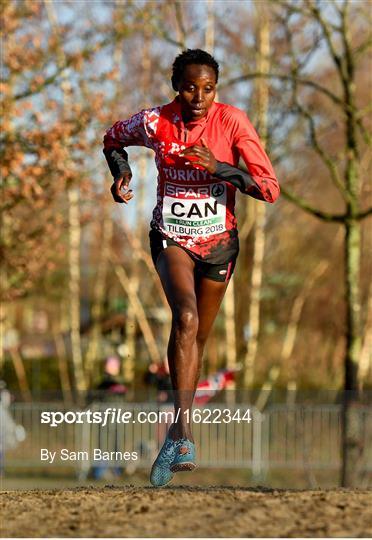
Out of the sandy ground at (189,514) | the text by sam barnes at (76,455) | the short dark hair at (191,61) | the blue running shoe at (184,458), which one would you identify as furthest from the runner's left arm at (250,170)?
the text by sam barnes at (76,455)

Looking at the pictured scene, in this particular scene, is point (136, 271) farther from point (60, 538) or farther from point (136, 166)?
point (60, 538)

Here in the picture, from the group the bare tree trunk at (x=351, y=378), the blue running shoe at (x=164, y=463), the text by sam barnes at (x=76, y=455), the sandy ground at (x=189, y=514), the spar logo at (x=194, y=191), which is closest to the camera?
the sandy ground at (x=189, y=514)

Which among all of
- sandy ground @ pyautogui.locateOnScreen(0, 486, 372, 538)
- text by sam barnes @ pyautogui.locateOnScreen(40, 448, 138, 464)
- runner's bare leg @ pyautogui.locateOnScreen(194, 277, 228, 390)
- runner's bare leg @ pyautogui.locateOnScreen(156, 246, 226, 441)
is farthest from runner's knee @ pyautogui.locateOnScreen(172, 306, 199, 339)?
text by sam barnes @ pyautogui.locateOnScreen(40, 448, 138, 464)

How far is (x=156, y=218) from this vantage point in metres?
8.48

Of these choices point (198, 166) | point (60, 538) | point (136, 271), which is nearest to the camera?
point (60, 538)

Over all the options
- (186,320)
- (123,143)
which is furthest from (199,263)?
(123,143)

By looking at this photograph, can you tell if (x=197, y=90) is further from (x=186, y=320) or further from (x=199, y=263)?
(x=186, y=320)

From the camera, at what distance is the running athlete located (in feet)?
26.1

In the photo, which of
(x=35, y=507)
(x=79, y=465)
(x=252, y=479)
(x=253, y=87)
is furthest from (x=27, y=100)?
(x=35, y=507)

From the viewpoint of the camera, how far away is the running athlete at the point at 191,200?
795 cm

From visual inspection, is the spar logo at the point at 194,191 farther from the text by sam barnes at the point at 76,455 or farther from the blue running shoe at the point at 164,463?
the text by sam barnes at the point at 76,455

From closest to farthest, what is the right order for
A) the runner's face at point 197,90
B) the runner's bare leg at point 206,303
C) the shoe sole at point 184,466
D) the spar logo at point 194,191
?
the shoe sole at point 184,466, the runner's face at point 197,90, the spar logo at point 194,191, the runner's bare leg at point 206,303

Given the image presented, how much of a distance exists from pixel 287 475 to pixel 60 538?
1620 cm

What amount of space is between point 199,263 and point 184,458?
1.33 metres
